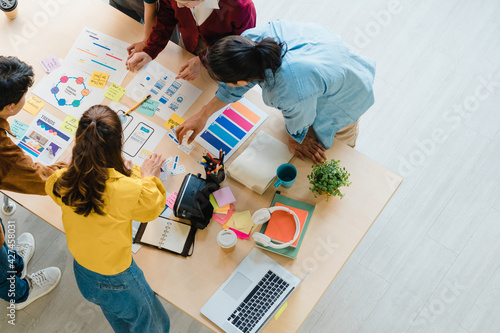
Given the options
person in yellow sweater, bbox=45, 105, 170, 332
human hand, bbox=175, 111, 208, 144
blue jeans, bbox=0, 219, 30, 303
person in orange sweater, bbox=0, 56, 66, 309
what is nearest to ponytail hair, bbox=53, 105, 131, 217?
person in yellow sweater, bbox=45, 105, 170, 332

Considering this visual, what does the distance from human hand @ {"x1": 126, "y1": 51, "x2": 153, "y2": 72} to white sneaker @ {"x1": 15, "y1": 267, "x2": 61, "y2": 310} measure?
1215mm

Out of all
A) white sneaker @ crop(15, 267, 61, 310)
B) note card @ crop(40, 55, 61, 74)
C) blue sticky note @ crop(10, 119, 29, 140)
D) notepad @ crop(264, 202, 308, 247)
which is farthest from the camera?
white sneaker @ crop(15, 267, 61, 310)

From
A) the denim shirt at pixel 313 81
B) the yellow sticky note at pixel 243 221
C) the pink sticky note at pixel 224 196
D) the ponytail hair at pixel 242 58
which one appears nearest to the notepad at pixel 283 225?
the yellow sticky note at pixel 243 221

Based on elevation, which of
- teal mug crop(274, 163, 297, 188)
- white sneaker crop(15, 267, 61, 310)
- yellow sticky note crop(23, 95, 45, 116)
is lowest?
white sneaker crop(15, 267, 61, 310)

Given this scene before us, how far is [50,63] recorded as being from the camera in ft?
6.79

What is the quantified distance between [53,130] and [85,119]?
58 cm

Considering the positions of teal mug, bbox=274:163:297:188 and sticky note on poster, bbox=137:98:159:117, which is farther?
sticky note on poster, bbox=137:98:159:117

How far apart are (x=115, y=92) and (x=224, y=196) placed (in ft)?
2.35

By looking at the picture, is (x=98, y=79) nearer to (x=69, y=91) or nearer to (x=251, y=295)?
(x=69, y=91)

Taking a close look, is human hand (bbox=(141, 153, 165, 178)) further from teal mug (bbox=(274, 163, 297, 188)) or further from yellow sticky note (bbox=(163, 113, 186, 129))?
teal mug (bbox=(274, 163, 297, 188))

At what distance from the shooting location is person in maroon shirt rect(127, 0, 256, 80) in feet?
5.88

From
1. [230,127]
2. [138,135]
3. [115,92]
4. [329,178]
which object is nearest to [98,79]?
[115,92]

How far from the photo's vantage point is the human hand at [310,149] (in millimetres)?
1866

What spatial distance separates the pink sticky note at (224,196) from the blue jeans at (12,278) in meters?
1.07
